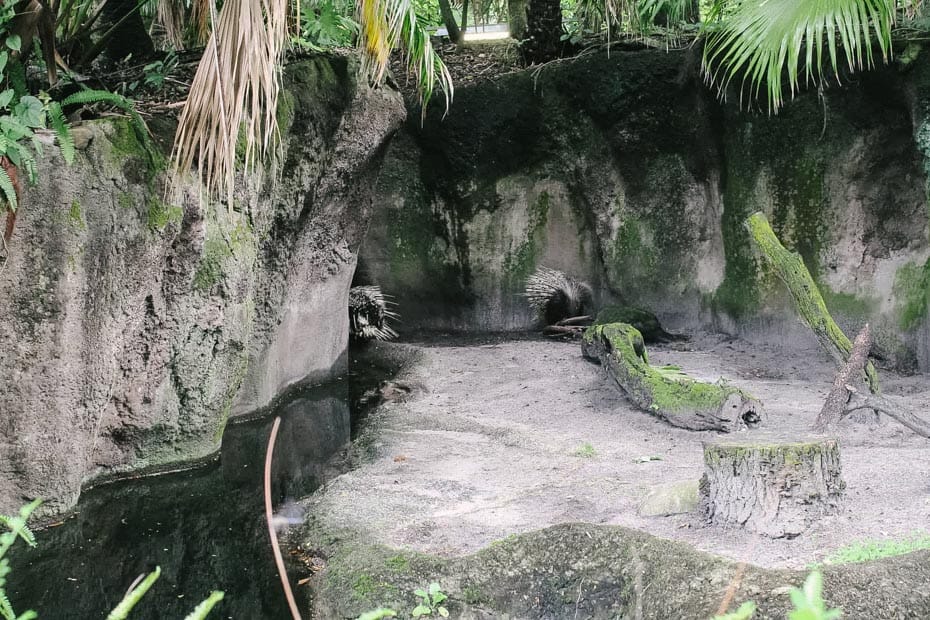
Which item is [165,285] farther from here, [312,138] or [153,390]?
[312,138]

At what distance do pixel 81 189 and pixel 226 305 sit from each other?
1226 millimetres

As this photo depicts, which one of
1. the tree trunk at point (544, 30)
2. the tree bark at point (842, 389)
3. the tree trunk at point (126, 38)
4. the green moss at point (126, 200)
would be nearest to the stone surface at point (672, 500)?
the tree bark at point (842, 389)

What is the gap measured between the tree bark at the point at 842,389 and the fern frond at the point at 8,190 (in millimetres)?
3802

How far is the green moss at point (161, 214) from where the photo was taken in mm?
4461

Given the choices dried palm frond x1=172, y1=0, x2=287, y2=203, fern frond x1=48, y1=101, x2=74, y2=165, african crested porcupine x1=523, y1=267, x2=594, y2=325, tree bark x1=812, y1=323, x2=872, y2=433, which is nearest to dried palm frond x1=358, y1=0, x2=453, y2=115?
dried palm frond x1=172, y1=0, x2=287, y2=203

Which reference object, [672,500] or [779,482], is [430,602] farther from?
[779,482]

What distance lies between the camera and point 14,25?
14.2ft

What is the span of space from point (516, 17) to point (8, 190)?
6497 mm

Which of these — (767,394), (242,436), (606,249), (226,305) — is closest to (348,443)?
(242,436)

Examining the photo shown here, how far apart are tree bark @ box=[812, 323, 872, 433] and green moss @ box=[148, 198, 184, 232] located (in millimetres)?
3340

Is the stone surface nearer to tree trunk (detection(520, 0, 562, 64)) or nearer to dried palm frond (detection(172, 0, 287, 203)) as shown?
dried palm frond (detection(172, 0, 287, 203))

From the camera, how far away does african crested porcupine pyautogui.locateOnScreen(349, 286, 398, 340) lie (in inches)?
312

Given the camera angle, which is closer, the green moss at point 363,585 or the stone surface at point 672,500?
the green moss at point 363,585

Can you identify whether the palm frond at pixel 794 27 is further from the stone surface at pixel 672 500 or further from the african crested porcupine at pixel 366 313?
the african crested porcupine at pixel 366 313
